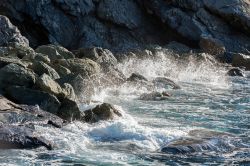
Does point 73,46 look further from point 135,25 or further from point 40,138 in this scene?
point 40,138

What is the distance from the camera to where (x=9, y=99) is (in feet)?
57.6

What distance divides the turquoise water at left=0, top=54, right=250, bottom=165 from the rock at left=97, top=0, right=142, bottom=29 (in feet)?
60.9

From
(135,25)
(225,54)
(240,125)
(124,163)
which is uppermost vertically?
(135,25)

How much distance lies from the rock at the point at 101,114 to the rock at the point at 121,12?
90.1ft

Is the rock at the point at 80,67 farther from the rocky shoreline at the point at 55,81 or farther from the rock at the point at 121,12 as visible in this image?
the rock at the point at 121,12

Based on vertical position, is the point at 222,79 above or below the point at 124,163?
above

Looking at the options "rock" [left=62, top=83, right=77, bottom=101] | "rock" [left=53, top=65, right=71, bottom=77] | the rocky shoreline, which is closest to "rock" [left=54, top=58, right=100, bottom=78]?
the rocky shoreline

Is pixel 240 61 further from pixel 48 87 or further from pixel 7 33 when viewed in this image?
pixel 48 87

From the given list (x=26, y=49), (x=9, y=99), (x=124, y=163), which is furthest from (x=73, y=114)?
(x=26, y=49)

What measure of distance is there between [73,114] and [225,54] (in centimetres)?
2689

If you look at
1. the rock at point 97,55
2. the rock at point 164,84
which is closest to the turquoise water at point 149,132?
the rock at point 164,84

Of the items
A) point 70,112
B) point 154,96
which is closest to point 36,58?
point 154,96

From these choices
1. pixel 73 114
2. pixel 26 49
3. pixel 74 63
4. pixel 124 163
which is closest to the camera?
pixel 124 163

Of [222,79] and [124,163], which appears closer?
[124,163]
